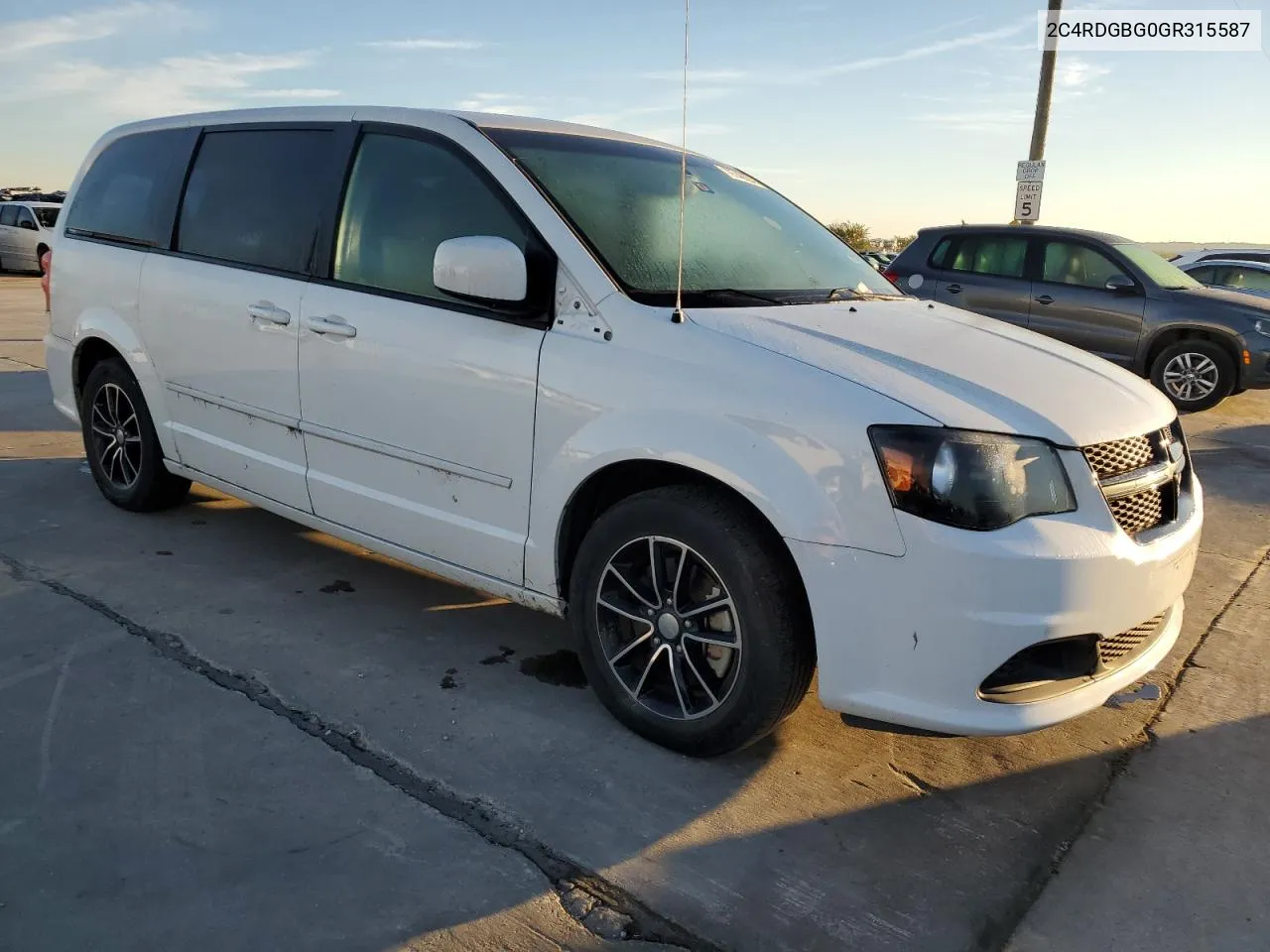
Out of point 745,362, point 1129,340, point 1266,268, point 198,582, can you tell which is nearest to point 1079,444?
point 745,362

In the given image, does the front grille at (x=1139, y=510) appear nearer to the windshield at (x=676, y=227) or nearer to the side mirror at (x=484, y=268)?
the windshield at (x=676, y=227)

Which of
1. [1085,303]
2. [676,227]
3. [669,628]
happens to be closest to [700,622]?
[669,628]

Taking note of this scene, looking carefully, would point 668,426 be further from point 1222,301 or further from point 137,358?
point 1222,301

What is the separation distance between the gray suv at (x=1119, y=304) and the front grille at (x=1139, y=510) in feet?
22.9

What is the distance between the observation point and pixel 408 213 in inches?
141

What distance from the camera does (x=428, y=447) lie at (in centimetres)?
339

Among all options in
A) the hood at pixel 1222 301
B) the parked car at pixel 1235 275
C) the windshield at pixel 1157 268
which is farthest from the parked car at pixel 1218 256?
the hood at pixel 1222 301

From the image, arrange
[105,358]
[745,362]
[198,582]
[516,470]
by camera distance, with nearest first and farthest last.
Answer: [745,362], [516,470], [198,582], [105,358]

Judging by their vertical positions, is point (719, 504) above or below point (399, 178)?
below

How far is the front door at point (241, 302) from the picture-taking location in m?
3.90

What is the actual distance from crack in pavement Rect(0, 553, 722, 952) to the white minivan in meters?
0.59

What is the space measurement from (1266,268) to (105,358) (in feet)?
45.6

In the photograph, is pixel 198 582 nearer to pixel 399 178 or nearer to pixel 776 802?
pixel 399 178

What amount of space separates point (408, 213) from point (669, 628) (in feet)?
5.64
